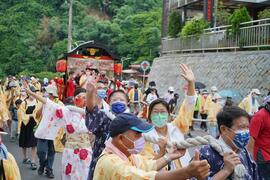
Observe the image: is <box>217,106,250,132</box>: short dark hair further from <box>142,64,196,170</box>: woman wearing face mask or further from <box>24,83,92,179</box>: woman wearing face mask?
<box>24,83,92,179</box>: woman wearing face mask

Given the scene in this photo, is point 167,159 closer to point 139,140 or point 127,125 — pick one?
point 139,140

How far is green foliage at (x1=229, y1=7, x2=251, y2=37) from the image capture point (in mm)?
17141

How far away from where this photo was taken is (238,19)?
17.4 metres

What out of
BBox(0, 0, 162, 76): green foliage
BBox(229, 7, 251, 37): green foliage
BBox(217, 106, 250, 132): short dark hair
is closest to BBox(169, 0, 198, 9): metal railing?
BBox(229, 7, 251, 37): green foliage

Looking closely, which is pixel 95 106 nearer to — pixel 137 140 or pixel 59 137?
pixel 137 140

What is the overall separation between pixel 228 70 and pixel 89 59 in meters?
5.89

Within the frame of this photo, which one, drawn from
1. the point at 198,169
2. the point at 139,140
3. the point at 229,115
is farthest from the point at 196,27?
the point at 198,169

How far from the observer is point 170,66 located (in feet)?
81.6

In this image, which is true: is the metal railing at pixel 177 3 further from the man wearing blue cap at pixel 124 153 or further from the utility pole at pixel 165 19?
the man wearing blue cap at pixel 124 153

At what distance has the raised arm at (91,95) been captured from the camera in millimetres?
3830

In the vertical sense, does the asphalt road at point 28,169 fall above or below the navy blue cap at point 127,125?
below

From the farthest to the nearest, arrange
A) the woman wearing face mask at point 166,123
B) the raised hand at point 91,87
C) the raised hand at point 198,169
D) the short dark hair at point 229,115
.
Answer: the woman wearing face mask at point 166,123 < the raised hand at point 91,87 < the short dark hair at point 229,115 < the raised hand at point 198,169

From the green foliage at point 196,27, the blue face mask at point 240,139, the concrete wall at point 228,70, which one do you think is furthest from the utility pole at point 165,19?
the blue face mask at point 240,139

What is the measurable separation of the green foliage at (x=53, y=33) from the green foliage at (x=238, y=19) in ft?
86.3
